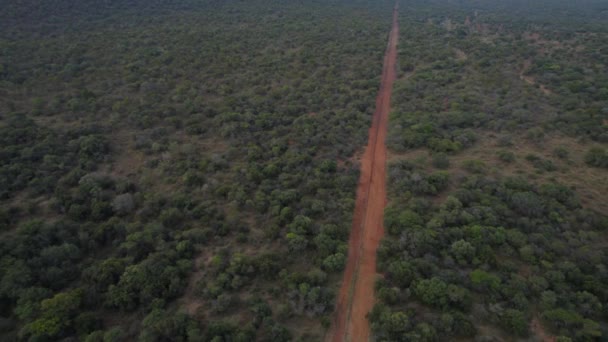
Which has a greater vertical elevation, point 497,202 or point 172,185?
point 172,185

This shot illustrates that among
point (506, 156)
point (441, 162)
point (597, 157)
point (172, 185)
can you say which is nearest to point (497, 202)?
point (441, 162)

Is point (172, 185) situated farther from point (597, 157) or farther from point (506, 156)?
point (597, 157)

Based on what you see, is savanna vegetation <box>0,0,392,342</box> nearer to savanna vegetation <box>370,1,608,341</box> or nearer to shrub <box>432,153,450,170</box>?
savanna vegetation <box>370,1,608,341</box>

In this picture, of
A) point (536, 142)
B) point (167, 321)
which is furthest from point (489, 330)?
point (536, 142)

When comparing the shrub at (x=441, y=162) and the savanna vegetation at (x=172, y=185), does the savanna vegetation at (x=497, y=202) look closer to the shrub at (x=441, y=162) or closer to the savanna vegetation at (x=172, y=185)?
the shrub at (x=441, y=162)

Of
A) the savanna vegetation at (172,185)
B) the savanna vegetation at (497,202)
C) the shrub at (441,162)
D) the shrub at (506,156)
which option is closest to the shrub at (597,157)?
the savanna vegetation at (497,202)

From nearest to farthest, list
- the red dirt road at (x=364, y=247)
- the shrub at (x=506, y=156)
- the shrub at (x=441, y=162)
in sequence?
the red dirt road at (x=364, y=247), the shrub at (x=441, y=162), the shrub at (x=506, y=156)

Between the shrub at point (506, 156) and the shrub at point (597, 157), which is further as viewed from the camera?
the shrub at point (506, 156)
